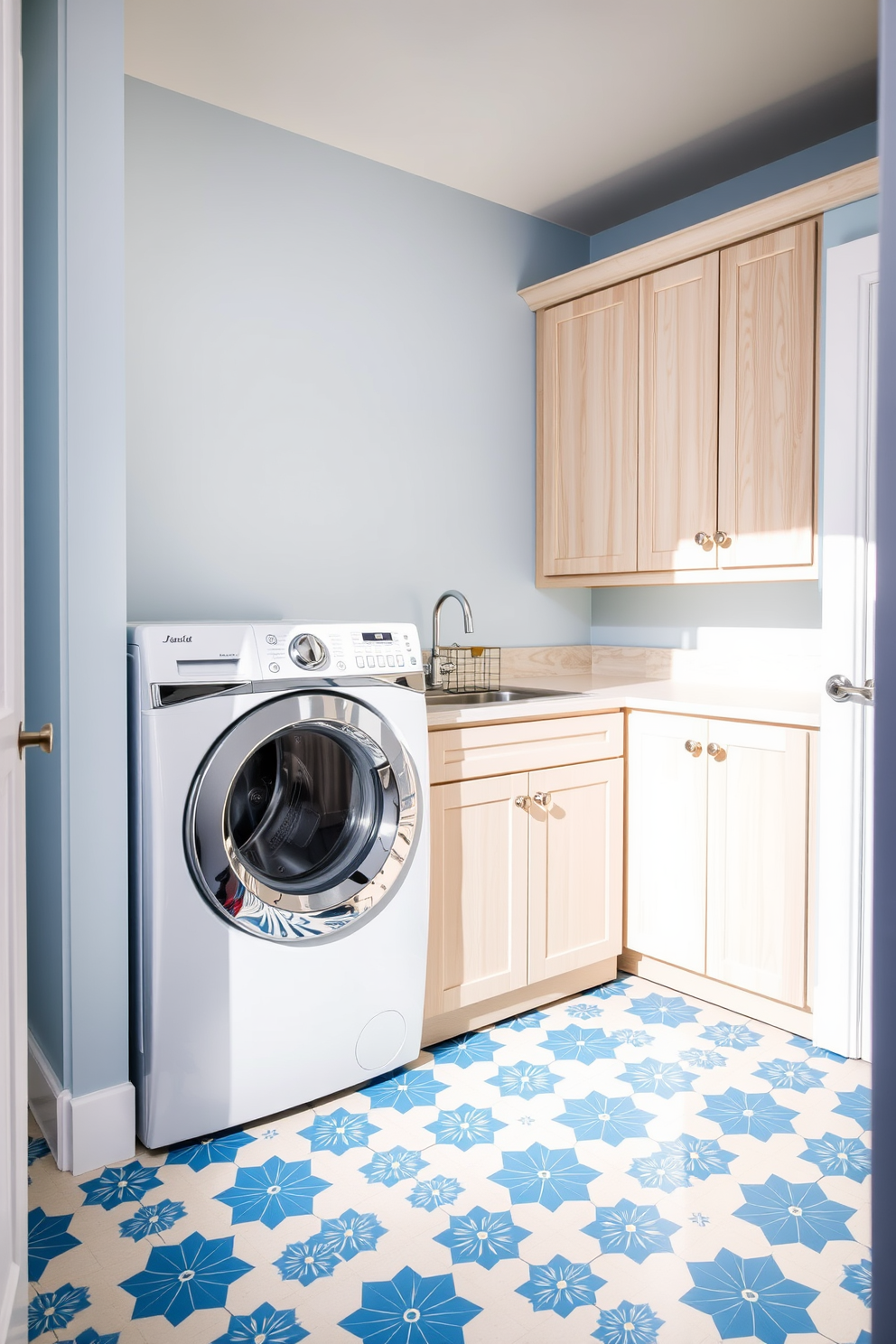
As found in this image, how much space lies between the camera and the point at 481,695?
9.44 feet

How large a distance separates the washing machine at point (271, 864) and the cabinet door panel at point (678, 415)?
112 cm

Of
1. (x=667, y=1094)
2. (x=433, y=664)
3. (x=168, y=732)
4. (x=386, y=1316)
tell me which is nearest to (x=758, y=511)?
(x=433, y=664)

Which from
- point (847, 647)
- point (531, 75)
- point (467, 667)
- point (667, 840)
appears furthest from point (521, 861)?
point (531, 75)

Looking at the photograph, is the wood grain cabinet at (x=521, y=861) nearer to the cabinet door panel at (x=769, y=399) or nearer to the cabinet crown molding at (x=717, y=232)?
the cabinet door panel at (x=769, y=399)

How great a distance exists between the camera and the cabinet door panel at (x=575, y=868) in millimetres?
2426

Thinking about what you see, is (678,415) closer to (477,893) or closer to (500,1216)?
(477,893)

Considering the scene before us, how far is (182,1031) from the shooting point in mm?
1785

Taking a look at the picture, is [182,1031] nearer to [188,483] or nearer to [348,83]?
[188,483]

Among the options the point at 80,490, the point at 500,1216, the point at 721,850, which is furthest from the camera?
the point at 721,850

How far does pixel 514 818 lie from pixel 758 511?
1.13 m

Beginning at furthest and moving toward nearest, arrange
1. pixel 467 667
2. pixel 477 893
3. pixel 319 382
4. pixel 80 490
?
1. pixel 467 667
2. pixel 319 382
3. pixel 477 893
4. pixel 80 490

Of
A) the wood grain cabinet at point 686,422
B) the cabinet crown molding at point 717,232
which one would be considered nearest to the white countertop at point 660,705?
the wood grain cabinet at point 686,422

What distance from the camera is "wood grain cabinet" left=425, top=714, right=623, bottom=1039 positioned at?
2.24m

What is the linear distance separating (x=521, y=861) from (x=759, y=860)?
24.7 inches
